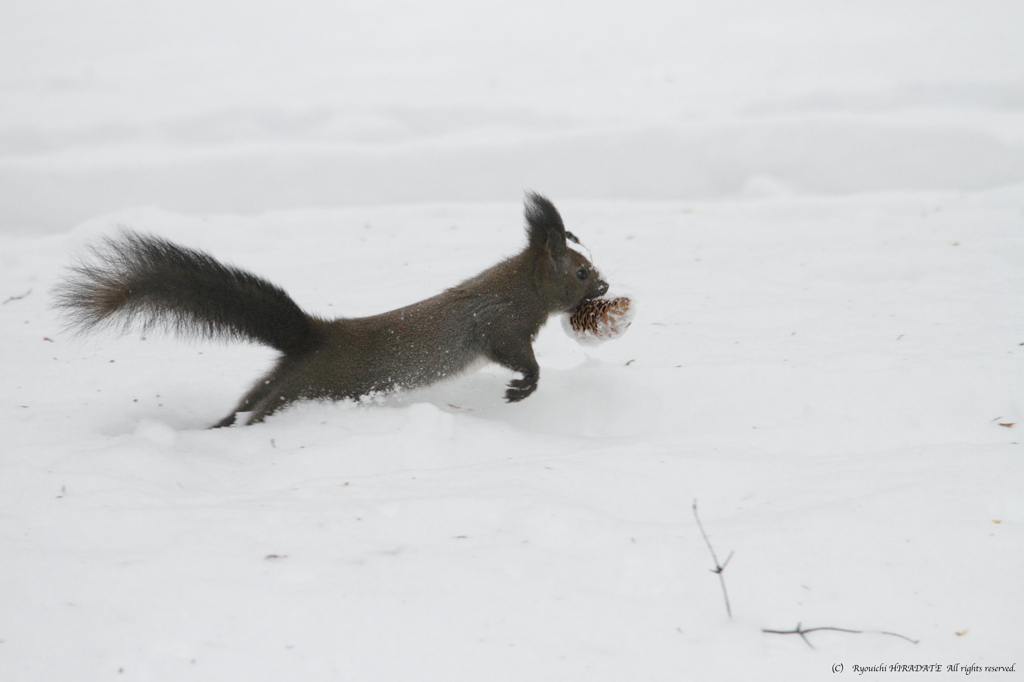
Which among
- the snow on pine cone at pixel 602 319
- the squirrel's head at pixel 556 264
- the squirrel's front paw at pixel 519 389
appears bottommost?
the squirrel's front paw at pixel 519 389

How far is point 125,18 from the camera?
11234mm

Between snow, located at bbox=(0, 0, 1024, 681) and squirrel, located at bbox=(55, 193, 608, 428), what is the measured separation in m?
0.16

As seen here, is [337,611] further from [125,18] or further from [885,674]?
[125,18]

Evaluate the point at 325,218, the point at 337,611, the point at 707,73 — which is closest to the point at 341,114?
the point at 325,218

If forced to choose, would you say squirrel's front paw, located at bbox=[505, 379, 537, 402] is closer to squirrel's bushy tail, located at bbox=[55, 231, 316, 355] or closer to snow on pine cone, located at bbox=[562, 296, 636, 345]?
snow on pine cone, located at bbox=[562, 296, 636, 345]

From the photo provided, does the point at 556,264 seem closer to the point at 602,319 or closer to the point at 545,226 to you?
the point at 545,226

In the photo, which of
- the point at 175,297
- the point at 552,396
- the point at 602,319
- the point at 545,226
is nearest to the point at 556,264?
the point at 545,226

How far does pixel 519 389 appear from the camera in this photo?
3164mm

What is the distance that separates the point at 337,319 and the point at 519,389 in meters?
0.86

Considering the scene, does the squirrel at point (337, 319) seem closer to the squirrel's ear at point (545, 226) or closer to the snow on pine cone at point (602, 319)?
the squirrel's ear at point (545, 226)

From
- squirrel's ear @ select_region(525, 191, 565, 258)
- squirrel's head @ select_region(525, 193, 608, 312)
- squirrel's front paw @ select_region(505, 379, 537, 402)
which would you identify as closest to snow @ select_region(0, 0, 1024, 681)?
squirrel's front paw @ select_region(505, 379, 537, 402)

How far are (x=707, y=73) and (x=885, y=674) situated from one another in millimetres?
8205

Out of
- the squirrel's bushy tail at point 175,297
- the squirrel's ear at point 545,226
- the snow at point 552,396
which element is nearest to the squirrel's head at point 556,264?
the squirrel's ear at point 545,226

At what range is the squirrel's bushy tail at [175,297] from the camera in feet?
8.72
